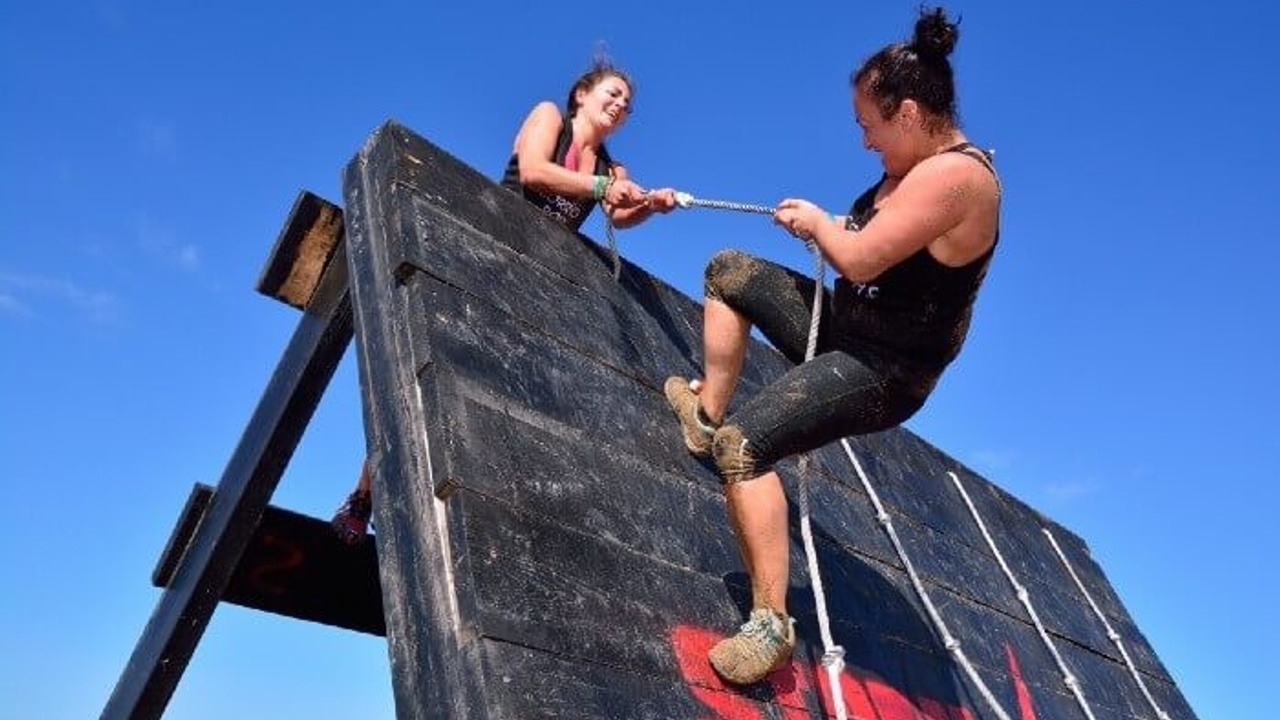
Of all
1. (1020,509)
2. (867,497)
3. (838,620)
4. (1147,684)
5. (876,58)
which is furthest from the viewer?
(1020,509)

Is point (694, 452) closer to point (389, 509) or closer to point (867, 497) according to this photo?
point (389, 509)

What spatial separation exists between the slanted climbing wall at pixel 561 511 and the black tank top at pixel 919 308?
1.48 ft

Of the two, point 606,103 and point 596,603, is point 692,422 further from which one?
point 606,103

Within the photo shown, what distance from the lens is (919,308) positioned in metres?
2.90

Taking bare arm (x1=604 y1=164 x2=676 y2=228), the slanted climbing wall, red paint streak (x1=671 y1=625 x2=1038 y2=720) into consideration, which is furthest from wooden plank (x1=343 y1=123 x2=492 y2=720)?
bare arm (x1=604 y1=164 x2=676 y2=228)

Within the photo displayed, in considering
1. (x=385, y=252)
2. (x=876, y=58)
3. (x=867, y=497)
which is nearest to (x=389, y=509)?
(x=385, y=252)

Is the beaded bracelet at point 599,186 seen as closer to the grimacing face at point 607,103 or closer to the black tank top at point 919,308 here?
the grimacing face at point 607,103

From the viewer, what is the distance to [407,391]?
270 centimetres

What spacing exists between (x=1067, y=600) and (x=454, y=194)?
Result: 15.1ft

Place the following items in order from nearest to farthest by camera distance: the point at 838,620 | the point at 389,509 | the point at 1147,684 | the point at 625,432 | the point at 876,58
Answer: the point at 389,509
the point at 876,58
the point at 625,432
the point at 838,620
the point at 1147,684

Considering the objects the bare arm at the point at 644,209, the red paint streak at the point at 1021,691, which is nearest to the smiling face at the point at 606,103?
the bare arm at the point at 644,209

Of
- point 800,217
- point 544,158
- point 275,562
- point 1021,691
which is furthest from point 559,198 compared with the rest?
point 1021,691

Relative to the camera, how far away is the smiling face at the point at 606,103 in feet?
14.6

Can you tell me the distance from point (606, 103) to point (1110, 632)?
4390mm
